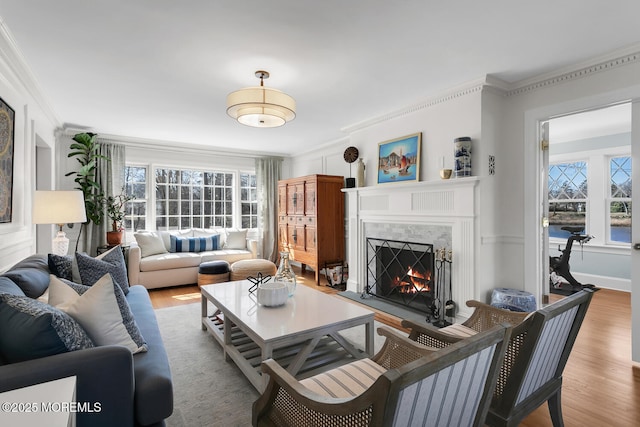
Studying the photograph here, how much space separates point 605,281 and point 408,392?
17.9 feet

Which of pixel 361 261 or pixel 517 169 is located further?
pixel 361 261

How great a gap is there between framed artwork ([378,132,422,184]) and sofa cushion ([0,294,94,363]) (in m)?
3.23

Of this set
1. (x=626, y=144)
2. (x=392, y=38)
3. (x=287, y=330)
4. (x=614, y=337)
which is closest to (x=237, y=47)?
(x=392, y=38)

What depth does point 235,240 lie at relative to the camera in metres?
5.86

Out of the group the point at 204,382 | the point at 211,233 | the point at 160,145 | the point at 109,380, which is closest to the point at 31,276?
the point at 109,380

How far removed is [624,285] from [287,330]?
5.08 metres

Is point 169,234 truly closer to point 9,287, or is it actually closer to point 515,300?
point 9,287

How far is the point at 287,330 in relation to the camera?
6.40ft

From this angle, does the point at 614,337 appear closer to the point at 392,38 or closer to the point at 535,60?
the point at 535,60

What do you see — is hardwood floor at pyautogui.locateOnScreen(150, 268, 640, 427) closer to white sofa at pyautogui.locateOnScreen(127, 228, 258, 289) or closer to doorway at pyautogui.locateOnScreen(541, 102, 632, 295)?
doorway at pyautogui.locateOnScreen(541, 102, 632, 295)

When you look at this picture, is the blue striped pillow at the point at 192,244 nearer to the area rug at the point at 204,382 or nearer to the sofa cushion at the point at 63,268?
the area rug at the point at 204,382

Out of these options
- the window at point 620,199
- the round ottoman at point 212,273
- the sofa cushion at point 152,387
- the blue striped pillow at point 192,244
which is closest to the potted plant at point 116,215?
the blue striped pillow at point 192,244

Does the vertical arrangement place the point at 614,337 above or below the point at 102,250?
below

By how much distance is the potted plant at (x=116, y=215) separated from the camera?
4806 mm
